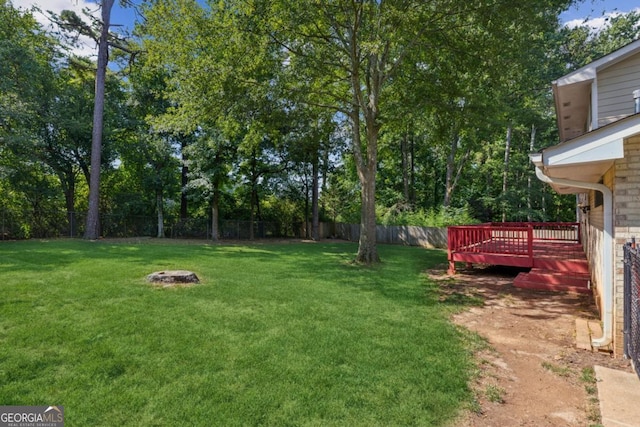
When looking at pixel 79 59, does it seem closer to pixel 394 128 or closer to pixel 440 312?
pixel 394 128

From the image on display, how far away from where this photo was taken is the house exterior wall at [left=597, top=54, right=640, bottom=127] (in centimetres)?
518

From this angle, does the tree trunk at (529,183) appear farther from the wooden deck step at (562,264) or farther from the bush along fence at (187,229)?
the wooden deck step at (562,264)

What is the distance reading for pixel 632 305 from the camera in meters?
3.13

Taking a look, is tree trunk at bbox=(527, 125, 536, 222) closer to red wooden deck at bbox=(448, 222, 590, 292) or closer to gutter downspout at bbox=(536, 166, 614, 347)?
red wooden deck at bbox=(448, 222, 590, 292)

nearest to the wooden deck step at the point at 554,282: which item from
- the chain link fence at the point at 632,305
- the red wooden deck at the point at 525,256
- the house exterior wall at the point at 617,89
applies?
the red wooden deck at the point at 525,256

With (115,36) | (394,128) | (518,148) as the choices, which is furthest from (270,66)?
(518,148)

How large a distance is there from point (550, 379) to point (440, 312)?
2.18m

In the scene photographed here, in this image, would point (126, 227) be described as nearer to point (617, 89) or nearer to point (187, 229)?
point (187, 229)

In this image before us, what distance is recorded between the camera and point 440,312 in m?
5.46

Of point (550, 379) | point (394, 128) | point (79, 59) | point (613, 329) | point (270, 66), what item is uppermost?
point (79, 59)

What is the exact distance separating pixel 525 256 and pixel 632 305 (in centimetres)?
549

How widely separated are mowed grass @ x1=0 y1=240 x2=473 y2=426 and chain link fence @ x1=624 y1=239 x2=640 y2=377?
56.6 inches

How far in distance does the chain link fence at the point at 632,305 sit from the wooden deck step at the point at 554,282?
3.80 meters

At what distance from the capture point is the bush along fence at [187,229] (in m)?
15.1
